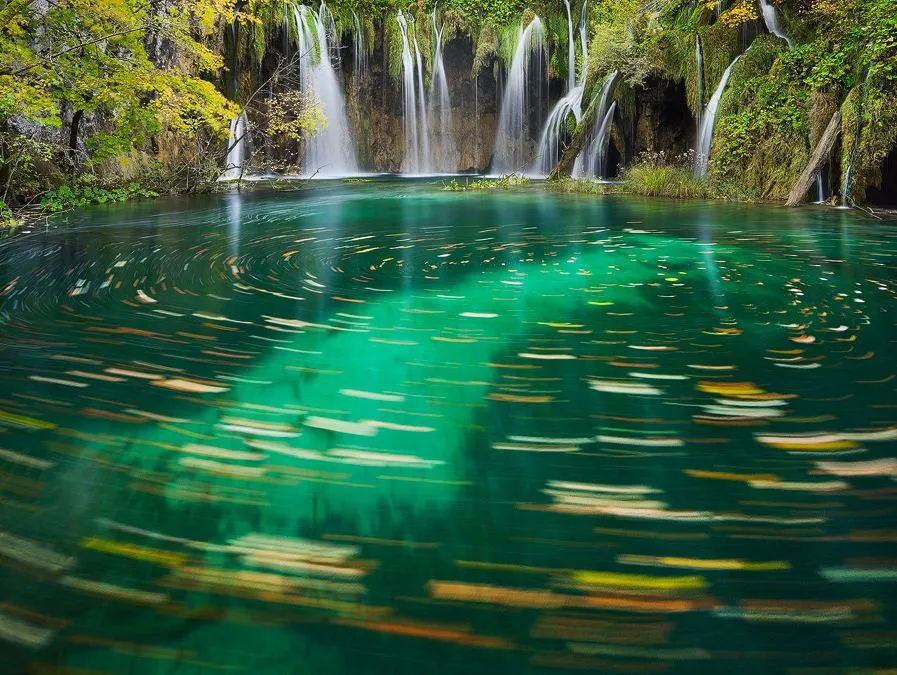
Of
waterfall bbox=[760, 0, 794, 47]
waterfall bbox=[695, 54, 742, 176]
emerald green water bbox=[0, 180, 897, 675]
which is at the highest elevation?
waterfall bbox=[760, 0, 794, 47]

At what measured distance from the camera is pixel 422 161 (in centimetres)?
3156

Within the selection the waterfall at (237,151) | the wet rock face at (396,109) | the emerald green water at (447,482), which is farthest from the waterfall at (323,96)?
the emerald green water at (447,482)

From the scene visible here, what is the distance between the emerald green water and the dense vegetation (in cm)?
695

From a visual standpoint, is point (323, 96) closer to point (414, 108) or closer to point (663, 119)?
point (414, 108)

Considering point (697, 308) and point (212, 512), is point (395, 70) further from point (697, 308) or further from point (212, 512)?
point (212, 512)

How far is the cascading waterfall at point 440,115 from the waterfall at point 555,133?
6.67 metres

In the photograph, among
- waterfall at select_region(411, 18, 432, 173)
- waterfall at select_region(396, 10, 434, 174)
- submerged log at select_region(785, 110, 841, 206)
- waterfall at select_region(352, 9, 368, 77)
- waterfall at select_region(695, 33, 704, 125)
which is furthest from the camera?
waterfall at select_region(411, 18, 432, 173)

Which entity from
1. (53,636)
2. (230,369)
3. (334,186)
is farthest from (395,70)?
(53,636)

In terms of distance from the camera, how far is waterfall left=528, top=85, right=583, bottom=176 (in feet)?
80.5

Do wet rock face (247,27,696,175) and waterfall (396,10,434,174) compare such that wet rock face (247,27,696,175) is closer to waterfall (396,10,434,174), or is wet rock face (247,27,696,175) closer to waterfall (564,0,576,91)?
waterfall (396,10,434,174)

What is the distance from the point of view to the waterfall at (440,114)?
30031 mm

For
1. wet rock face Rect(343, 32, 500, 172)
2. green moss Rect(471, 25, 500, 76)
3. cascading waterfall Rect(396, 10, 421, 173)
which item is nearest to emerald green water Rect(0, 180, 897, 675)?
wet rock face Rect(343, 32, 500, 172)

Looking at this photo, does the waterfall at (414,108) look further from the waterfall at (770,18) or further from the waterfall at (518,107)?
the waterfall at (770,18)

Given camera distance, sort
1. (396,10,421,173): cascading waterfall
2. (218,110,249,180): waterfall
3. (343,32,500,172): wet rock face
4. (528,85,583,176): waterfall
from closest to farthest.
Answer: (218,110,249,180): waterfall
(528,85,583,176): waterfall
(396,10,421,173): cascading waterfall
(343,32,500,172): wet rock face
